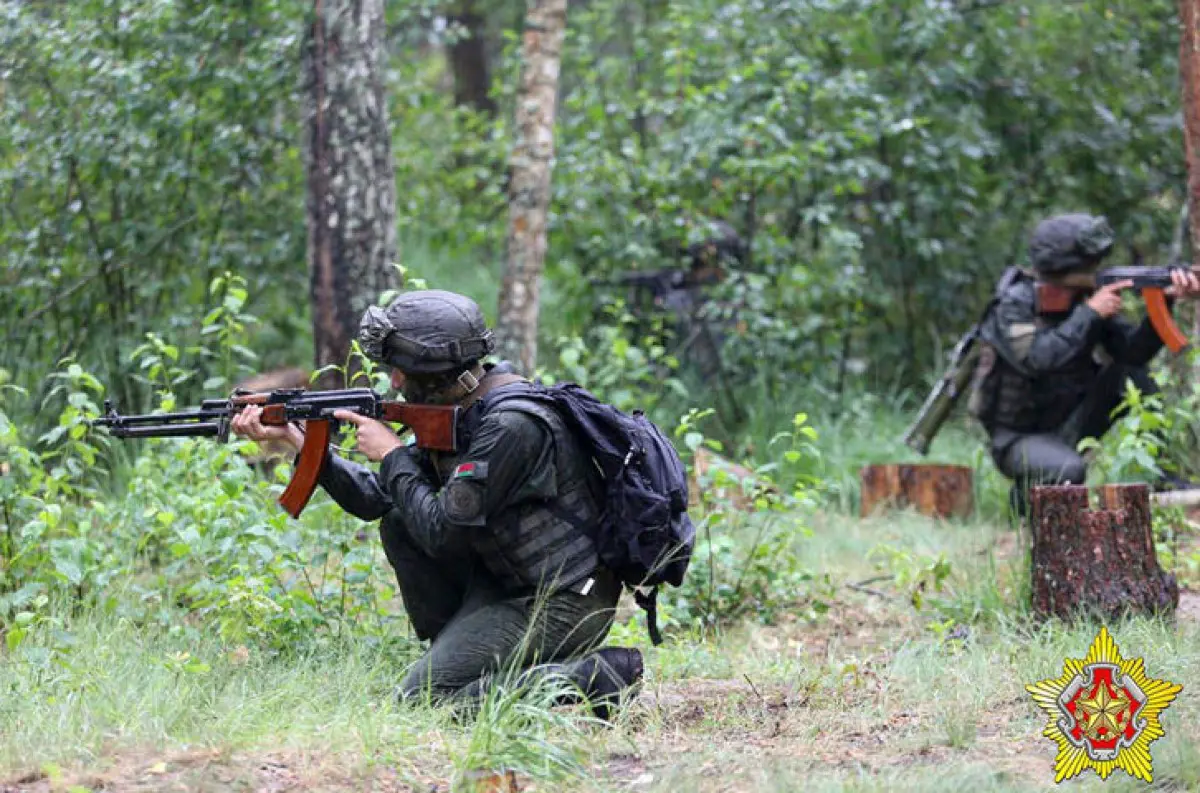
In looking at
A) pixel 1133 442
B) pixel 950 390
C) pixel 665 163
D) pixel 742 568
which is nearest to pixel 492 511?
pixel 742 568

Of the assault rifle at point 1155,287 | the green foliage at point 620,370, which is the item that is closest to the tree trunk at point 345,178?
the green foliage at point 620,370

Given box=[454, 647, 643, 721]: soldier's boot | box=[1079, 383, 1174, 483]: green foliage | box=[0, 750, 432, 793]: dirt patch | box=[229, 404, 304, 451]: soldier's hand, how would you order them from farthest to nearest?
box=[1079, 383, 1174, 483]: green foliage → box=[229, 404, 304, 451]: soldier's hand → box=[454, 647, 643, 721]: soldier's boot → box=[0, 750, 432, 793]: dirt patch

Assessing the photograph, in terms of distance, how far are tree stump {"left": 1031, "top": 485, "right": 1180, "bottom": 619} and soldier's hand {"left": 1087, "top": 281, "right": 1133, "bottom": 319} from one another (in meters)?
2.03

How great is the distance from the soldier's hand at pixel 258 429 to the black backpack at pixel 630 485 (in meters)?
0.66

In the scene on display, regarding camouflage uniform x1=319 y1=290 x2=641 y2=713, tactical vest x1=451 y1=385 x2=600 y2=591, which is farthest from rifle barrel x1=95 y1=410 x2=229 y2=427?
tactical vest x1=451 y1=385 x2=600 y2=591

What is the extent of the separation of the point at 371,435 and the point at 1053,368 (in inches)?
167

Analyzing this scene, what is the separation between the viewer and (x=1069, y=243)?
775 cm

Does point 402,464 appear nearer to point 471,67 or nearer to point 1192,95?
point 1192,95

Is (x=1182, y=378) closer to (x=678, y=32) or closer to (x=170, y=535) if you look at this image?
(x=678, y=32)

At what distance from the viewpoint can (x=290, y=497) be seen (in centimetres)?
480

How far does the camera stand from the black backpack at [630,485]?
459cm

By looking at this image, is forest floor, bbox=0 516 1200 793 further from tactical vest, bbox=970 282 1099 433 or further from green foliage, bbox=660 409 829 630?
tactical vest, bbox=970 282 1099 433

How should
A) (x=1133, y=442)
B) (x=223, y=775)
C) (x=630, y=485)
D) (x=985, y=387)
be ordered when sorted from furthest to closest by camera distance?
(x=985, y=387) < (x=1133, y=442) < (x=630, y=485) < (x=223, y=775)

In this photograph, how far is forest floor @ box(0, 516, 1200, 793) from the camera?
12.4 feet
